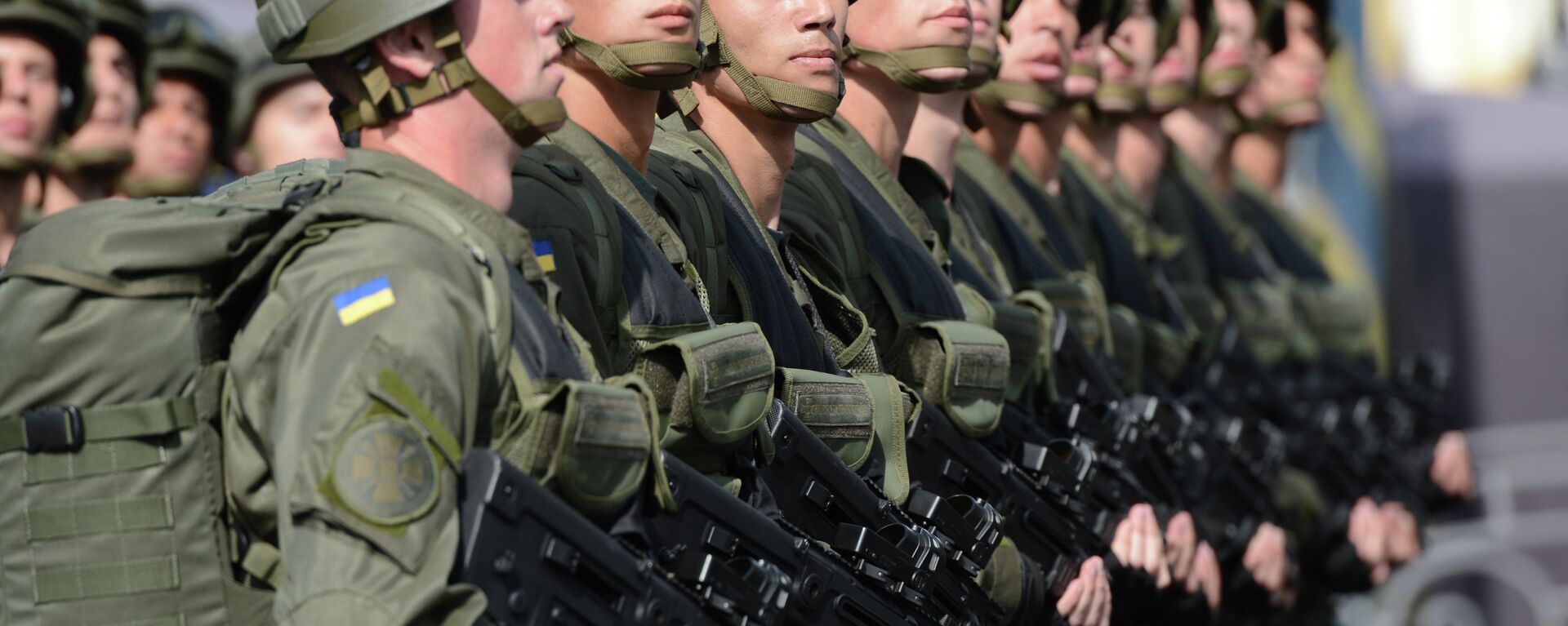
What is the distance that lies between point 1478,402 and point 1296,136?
192 centimetres

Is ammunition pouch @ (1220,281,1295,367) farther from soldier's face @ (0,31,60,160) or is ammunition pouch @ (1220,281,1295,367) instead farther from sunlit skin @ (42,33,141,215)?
soldier's face @ (0,31,60,160)

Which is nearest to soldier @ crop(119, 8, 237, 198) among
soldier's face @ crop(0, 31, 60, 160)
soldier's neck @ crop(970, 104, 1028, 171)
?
soldier's face @ crop(0, 31, 60, 160)

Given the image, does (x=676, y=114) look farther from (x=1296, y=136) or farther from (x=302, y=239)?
(x=1296, y=136)

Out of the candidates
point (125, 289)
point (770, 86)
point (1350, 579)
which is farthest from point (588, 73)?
point (1350, 579)

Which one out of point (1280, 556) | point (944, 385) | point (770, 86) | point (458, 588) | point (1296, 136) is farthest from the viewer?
point (1296, 136)

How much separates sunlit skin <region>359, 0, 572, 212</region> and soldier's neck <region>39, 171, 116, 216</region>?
15.4ft

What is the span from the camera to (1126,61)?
847 centimetres

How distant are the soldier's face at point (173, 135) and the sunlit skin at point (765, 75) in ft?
12.3

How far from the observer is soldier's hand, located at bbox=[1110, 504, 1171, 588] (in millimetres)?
6574

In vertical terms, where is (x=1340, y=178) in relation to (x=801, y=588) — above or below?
below

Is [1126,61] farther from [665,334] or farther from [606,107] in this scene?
[665,334]

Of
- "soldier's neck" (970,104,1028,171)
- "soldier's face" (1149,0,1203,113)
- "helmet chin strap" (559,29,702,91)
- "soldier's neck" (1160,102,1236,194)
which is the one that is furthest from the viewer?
"soldier's neck" (1160,102,1236,194)

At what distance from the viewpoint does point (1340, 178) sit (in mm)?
13000

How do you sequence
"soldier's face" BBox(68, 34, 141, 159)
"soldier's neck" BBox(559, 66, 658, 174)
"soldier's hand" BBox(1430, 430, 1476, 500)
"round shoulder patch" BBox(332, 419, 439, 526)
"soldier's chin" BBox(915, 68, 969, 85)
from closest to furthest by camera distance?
"round shoulder patch" BBox(332, 419, 439, 526) < "soldier's neck" BBox(559, 66, 658, 174) < "soldier's chin" BBox(915, 68, 969, 85) < "soldier's face" BBox(68, 34, 141, 159) < "soldier's hand" BBox(1430, 430, 1476, 500)
